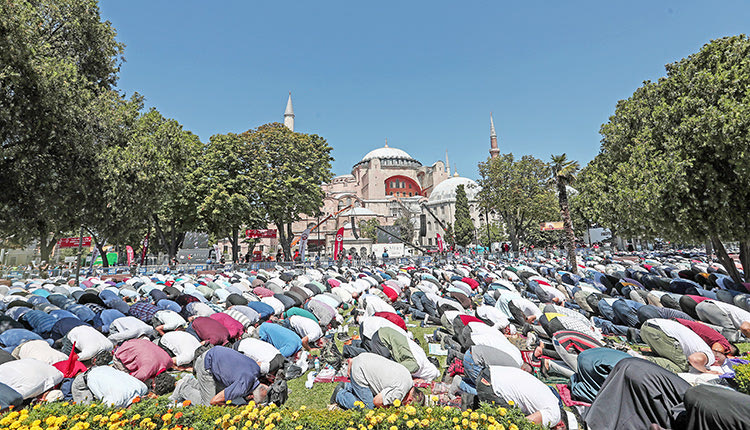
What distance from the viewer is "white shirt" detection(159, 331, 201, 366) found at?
23.9 feet

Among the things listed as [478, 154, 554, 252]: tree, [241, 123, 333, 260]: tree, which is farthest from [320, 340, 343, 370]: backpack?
[478, 154, 554, 252]: tree

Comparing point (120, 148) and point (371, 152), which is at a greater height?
point (371, 152)

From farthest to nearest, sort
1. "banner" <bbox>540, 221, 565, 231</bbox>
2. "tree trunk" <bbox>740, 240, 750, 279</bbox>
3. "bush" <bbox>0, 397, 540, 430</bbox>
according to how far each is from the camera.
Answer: "banner" <bbox>540, 221, 565, 231</bbox>
"tree trunk" <bbox>740, 240, 750, 279</bbox>
"bush" <bbox>0, 397, 540, 430</bbox>

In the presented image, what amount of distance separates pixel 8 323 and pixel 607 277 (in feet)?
56.4

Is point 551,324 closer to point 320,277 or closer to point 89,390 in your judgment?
point 89,390

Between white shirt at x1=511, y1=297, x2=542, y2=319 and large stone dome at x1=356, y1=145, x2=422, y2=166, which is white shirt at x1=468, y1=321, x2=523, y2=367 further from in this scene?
large stone dome at x1=356, y1=145, x2=422, y2=166

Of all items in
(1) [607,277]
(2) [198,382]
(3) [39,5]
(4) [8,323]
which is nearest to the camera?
(2) [198,382]

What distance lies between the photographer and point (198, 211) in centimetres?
2395

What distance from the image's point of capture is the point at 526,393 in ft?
15.6

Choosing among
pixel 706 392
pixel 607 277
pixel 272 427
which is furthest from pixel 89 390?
pixel 607 277

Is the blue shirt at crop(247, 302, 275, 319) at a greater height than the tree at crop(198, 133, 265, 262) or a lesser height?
lesser

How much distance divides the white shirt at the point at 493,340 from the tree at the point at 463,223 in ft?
168

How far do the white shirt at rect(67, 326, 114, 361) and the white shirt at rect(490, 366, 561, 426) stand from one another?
23.9ft

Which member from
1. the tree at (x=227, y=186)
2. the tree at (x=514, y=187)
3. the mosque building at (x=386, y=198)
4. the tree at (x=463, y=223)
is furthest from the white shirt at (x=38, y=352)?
the tree at (x=463, y=223)
